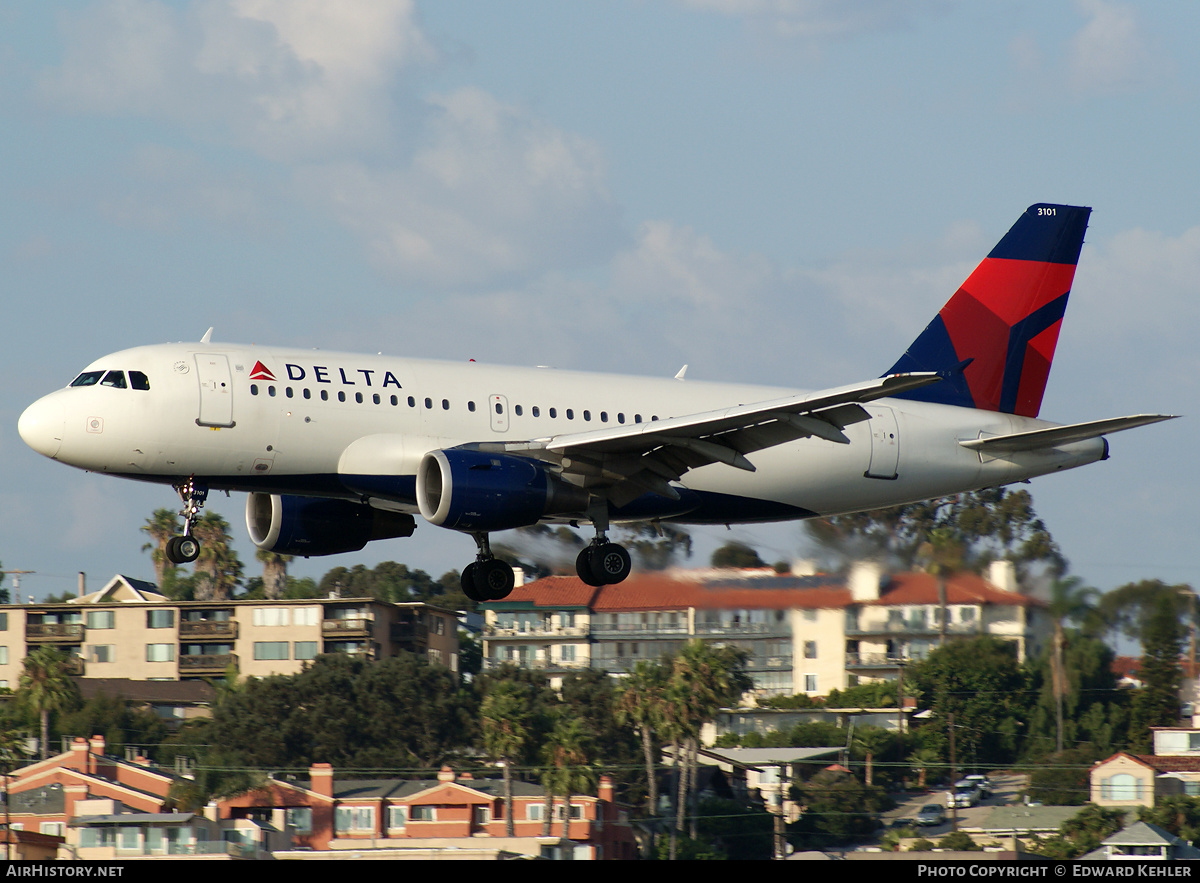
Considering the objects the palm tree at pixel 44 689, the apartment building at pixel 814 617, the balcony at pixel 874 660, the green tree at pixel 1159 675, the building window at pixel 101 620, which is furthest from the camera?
the building window at pixel 101 620

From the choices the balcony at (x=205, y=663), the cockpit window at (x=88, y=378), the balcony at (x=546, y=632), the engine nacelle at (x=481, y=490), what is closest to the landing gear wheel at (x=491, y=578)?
the engine nacelle at (x=481, y=490)

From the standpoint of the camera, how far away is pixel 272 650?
95.3 metres

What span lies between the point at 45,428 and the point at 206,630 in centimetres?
7093

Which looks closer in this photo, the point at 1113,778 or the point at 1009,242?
the point at 1009,242

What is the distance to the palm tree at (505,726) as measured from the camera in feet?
239

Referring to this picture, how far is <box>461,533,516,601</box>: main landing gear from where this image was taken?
32156mm

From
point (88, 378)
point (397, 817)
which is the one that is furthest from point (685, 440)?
point (397, 817)

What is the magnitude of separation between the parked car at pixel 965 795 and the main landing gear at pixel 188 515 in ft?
166

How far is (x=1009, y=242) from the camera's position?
38.1 m

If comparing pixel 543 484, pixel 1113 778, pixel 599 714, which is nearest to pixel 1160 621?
pixel 1113 778

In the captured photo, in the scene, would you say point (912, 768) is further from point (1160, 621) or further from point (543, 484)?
point (543, 484)

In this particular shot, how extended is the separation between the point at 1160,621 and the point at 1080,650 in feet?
15.7

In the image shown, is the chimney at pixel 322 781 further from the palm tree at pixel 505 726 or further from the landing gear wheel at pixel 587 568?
the landing gear wheel at pixel 587 568

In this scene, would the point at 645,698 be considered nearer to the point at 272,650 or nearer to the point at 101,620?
the point at 272,650
